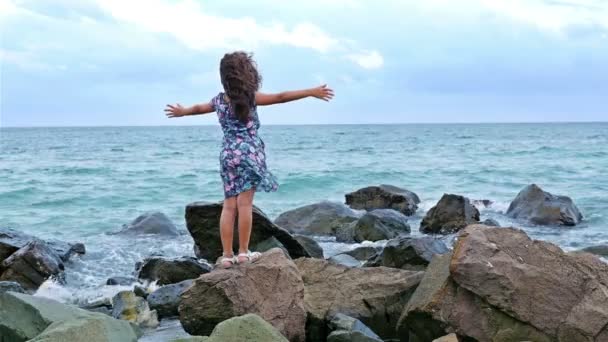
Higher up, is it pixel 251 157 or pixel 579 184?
pixel 251 157

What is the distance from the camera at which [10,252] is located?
999 centimetres

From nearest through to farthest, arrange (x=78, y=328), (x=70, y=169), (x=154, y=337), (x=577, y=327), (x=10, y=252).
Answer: (x=78, y=328) < (x=577, y=327) < (x=154, y=337) < (x=10, y=252) < (x=70, y=169)

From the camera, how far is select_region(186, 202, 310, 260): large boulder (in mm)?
9781

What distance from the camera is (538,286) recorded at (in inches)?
224

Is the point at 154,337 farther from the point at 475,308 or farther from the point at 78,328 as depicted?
the point at 475,308

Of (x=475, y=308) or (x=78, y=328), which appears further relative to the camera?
(x=475, y=308)

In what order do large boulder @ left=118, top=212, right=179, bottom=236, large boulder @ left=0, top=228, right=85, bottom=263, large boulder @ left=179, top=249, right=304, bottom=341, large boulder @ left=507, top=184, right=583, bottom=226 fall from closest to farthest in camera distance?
1. large boulder @ left=179, top=249, right=304, bottom=341
2. large boulder @ left=0, top=228, right=85, bottom=263
3. large boulder @ left=118, top=212, right=179, bottom=236
4. large boulder @ left=507, top=184, right=583, bottom=226

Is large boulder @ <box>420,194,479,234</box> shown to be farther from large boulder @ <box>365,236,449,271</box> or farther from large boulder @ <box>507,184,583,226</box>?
large boulder @ <box>365,236,449,271</box>

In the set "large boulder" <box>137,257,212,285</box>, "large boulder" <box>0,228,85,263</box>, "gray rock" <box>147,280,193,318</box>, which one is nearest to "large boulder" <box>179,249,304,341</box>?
"gray rock" <box>147,280,193,318</box>

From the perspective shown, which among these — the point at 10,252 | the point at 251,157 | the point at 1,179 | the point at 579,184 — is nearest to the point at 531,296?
the point at 251,157

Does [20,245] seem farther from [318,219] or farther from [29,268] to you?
[318,219]

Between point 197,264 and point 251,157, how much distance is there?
2.49 metres

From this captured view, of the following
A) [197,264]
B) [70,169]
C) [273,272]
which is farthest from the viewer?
[70,169]

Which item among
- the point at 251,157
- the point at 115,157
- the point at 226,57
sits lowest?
the point at 115,157
